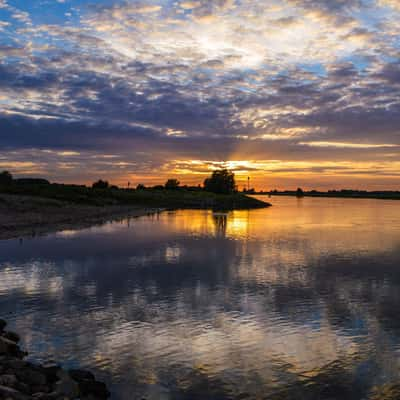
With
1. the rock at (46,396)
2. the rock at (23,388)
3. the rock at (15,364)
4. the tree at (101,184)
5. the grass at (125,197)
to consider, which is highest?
the tree at (101,184)

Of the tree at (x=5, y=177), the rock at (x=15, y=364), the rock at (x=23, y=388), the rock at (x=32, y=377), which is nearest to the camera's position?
the rock at (x=23, y=388)

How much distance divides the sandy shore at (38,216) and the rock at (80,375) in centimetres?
3805

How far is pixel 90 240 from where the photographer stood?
1927 inches

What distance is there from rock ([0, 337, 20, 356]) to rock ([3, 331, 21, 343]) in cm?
78

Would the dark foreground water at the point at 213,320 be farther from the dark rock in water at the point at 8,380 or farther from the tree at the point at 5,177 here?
the tree at the point at 5,177

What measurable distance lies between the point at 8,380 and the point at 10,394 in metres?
1.20

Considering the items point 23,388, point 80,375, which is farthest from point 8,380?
point 80,375

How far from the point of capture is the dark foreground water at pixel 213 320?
13.8 m

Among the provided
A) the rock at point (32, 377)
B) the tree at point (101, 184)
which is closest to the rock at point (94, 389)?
the rock at point (32, 377)

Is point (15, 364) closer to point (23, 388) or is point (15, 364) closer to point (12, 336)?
point (23, 388)

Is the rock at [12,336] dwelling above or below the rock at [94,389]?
above

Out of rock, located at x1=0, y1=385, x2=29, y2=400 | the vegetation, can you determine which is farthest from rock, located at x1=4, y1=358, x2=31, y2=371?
the vegetation

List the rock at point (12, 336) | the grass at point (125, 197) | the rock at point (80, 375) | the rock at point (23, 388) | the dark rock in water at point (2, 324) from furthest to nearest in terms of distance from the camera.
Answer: the grass at point (125, 197)
the dark rock in water at point (2, 324)
the rock at point (12, 336)
the rock at point (80, 375)
the rock at point (23, 388)

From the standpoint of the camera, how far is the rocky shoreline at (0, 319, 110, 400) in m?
11.1
